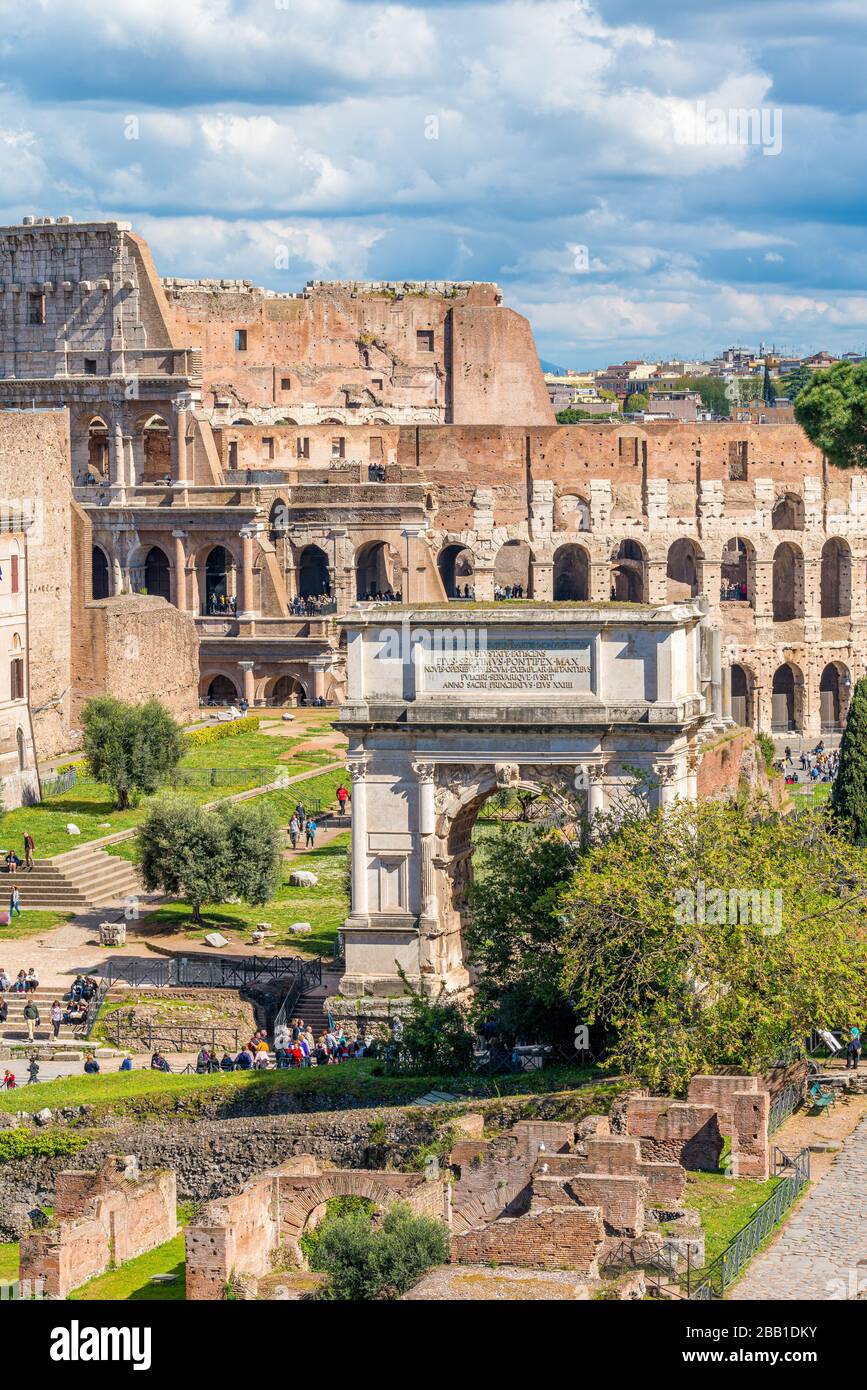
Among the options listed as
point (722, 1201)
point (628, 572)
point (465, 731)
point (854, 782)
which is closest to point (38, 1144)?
point (465, 731)

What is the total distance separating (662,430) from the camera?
99000 millimetres

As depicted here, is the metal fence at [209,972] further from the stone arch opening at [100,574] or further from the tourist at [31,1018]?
the stone arch opening at [100,574]

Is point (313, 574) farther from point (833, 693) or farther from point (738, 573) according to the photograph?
point (738, 573)

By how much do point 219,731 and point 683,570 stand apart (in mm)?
35810

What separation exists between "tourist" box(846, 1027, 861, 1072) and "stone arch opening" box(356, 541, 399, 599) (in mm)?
53667

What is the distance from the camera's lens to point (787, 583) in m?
102

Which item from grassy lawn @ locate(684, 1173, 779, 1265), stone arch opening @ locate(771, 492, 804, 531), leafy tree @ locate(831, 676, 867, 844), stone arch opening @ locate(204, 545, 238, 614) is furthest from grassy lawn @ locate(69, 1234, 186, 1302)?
stone arch opening @ locate(771, 492, 804, 531)

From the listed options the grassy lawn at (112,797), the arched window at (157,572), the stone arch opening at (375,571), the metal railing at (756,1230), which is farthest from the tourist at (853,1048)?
the stone arch opening at (375,571)

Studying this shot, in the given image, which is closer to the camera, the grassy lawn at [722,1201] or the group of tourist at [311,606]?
the grassy lawn at [722,1201]

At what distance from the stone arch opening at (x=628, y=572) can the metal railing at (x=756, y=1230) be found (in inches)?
2611

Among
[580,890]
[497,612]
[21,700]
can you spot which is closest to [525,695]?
[497,612]

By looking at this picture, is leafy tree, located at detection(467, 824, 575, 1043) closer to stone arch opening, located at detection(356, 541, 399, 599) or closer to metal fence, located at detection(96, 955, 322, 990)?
metal fence, located at detection(96, 955, 322, 990)

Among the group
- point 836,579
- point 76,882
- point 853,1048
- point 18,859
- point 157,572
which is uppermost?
point 836,579

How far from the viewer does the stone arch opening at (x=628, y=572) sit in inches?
3947
